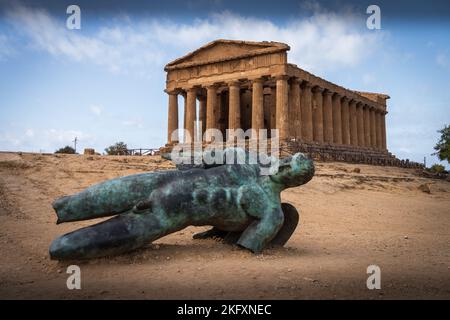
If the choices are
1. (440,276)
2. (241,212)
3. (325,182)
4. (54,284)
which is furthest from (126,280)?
(325,182)

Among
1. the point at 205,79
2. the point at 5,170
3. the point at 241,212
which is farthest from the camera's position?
the point at 205,79

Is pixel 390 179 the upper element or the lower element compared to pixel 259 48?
lower

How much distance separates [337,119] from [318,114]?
3904mm

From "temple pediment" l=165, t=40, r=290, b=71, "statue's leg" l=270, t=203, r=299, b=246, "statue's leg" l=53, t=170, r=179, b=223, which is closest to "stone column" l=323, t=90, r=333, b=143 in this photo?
"temple pediment" l=165, t=40, r=290, b=71

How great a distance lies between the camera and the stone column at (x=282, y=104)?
3009cm

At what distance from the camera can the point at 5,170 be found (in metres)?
13.6

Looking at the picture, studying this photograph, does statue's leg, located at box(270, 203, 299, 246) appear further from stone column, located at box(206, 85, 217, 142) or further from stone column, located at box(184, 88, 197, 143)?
stone column, located at box(184, 88, 197, 143)

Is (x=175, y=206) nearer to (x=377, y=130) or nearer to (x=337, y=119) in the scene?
(x=337, y=119)

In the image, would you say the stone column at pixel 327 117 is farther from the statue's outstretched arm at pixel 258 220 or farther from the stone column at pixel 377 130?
the statue's outstretched arm at pixel 258 220

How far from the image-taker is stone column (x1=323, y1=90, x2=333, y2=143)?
117 feet

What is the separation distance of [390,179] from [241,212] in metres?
17.3

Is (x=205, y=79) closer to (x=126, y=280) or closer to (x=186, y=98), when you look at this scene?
(x=186, y=98)
